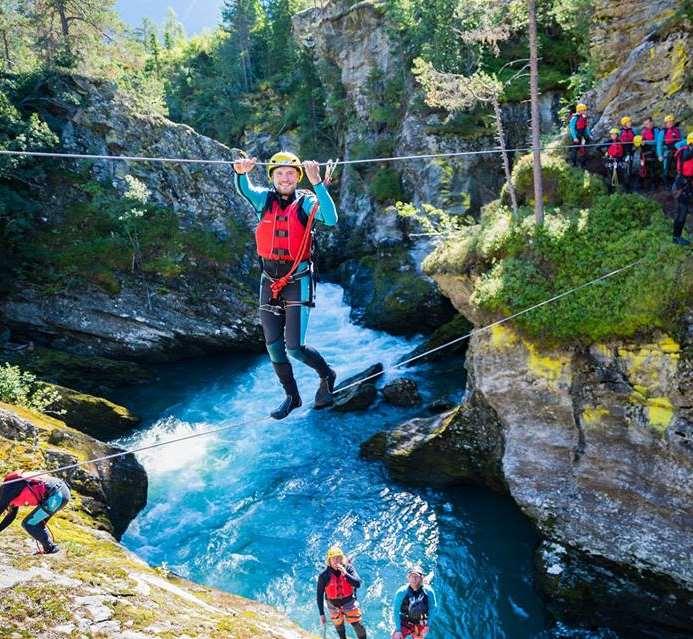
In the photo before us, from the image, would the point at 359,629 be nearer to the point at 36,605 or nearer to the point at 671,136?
the point at 36,605

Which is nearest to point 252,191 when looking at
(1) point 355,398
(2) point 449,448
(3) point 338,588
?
(3) point 338,588

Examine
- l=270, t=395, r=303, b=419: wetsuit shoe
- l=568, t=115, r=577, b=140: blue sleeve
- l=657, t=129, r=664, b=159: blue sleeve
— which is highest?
l=568, t=115, r=577, b=140: blue sleeve

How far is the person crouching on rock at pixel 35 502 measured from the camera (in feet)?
28.1

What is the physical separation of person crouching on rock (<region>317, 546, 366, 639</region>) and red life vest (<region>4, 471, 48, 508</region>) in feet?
15.5

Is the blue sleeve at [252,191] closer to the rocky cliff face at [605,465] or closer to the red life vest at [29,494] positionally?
the red life vest at [29,494]

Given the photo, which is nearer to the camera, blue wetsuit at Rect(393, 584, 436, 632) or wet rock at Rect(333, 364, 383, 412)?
blue wetsuit at Rect(393, 584, 436, 632)

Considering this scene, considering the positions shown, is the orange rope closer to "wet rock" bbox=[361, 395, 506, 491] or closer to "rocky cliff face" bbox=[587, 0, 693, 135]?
"wet rock" bbox=[361, 395, 506, 491]

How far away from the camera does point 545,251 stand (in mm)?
11836

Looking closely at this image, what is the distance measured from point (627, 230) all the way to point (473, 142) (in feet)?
53.8

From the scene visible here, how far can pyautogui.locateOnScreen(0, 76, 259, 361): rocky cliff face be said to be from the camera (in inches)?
906

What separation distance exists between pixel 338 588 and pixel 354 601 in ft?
1.53

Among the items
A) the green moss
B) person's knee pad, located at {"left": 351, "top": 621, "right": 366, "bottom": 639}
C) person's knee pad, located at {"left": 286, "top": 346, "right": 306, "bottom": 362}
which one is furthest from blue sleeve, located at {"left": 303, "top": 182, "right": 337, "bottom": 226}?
person's knee pad, located at {"left": 351, "top": 621, "right": 366, "bottom": 639}

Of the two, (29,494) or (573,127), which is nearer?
(29,494)

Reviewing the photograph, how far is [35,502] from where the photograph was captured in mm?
8750
